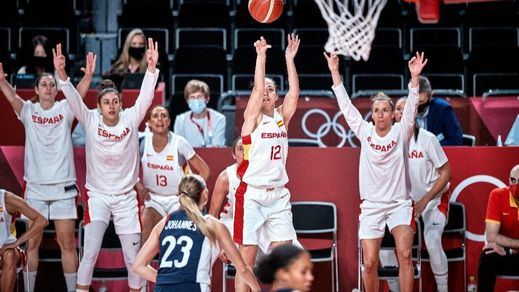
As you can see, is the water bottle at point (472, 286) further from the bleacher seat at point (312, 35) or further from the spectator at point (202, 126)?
the bleacher seat at point (312, 35)

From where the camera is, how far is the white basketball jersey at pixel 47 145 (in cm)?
1118

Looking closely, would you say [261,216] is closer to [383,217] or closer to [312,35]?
[383,217]

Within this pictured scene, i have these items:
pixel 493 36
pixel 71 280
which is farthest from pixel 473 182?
A: pixel 493 36

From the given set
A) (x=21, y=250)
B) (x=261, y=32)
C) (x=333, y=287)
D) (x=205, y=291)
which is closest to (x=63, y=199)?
(x=21, y=250)

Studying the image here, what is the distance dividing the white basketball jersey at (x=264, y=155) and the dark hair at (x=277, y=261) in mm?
3194

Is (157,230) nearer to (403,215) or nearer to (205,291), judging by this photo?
(205,291)

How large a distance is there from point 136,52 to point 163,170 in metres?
2.10

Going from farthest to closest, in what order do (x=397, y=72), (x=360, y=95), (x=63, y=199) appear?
(x=397, y=72), (x=360, y=95), (x=63, y=199)

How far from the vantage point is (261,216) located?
976 cm

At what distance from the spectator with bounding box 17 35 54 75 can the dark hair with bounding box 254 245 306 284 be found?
700cm

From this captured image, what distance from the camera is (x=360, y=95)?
13453 mm

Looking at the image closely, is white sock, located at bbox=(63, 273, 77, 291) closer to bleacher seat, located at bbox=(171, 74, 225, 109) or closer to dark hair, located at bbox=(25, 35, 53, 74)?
dark hair, located at bbox=(25, 35, 53, 74)

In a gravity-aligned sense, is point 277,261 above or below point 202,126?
below

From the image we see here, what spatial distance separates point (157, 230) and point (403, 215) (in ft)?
10.5
